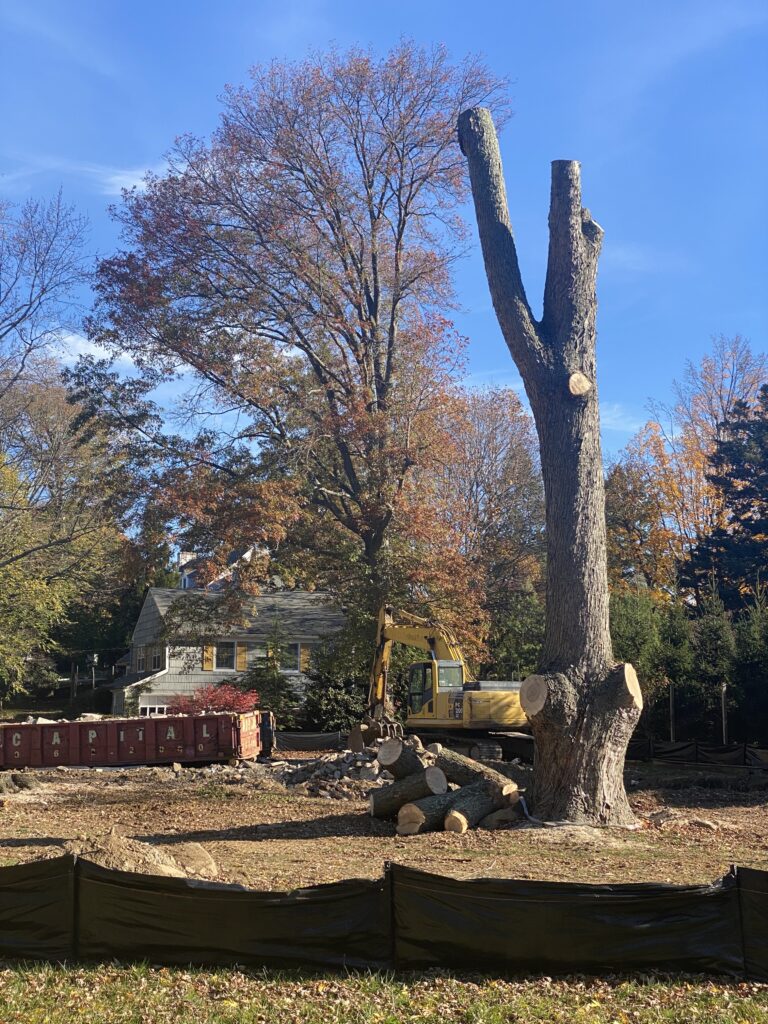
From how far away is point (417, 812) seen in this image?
43.3 feet

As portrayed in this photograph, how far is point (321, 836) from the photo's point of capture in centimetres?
1319

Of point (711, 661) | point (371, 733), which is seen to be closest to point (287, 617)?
point (371, 733)

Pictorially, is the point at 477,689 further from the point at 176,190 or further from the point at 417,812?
the point at 176,190

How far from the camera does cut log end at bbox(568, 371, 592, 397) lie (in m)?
14.1

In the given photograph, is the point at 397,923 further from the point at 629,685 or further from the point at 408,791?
the point at 408,791

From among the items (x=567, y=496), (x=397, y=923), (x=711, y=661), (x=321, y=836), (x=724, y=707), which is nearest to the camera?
(x=397, y=923)

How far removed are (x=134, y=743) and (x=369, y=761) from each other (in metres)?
7.00

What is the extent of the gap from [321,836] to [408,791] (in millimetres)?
1402

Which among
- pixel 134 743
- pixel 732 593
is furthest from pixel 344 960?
pixel 732 593

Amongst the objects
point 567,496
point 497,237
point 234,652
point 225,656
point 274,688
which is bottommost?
point 274,688

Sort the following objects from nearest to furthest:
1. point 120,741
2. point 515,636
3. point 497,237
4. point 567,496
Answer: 1. point 567,496
2. point 497,237
3. point 120,741
4. point 515,636

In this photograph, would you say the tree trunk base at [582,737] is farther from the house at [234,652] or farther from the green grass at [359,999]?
the house at [234,652]

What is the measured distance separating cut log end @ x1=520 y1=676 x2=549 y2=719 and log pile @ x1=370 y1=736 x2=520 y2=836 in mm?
1424

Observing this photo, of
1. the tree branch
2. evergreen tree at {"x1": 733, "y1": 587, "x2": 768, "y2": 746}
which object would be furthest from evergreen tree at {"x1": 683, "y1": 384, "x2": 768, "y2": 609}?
the tree branch
